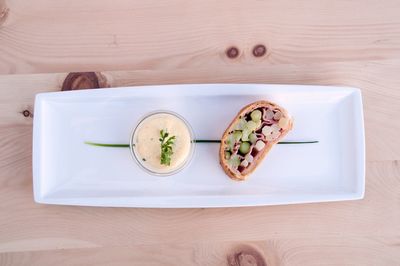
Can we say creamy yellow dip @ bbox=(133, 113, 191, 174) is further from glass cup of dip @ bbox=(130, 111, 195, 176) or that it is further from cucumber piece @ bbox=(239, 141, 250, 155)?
cucumber piece @ bbox=(239, 141, 250, 155)

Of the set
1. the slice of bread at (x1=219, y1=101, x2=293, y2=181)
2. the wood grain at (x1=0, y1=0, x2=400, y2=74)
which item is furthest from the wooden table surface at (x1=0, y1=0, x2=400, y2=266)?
the slice of bread at (x1=219, y1=101, x2=293, y2=181)

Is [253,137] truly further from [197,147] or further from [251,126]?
[197,147]

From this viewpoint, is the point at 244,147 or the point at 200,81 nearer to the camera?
the point at 244,147

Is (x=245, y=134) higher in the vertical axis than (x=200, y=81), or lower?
lower

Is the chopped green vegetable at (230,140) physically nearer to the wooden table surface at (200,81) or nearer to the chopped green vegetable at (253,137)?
the chopped green vegetable at (253,137)

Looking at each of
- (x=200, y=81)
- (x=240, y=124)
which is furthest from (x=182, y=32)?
(x=240, y=124)

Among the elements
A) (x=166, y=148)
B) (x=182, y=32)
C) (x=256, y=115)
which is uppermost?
(x=182, y=32)

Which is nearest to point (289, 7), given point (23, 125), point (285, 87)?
point (285, 87)

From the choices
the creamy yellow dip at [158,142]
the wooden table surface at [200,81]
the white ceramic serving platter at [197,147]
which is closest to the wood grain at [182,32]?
the wooden table surface at [200,81]
